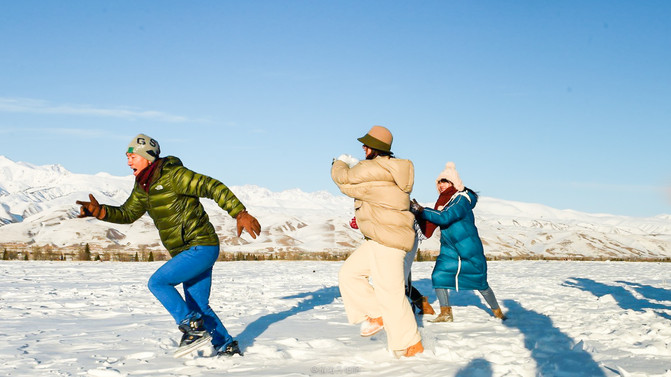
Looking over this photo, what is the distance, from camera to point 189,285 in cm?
532

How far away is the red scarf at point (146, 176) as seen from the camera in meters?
5.06

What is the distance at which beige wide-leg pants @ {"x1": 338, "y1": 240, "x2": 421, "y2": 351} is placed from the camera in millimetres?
5117

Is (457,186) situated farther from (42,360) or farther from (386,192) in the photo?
(42,360)

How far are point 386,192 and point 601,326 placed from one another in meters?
3.35

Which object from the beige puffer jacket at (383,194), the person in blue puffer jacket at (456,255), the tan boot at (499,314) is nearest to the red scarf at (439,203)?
the person in blue puffer jacket at (456,255)

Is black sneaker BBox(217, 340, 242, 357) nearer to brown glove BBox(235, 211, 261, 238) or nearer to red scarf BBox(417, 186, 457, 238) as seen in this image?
brown glove BBox(235, 211, 261, 238)

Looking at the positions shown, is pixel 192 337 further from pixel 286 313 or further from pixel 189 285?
pixel 286 313

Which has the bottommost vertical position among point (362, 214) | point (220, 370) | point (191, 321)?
point (220, 370)

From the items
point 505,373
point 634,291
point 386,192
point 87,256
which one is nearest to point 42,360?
point 386,192

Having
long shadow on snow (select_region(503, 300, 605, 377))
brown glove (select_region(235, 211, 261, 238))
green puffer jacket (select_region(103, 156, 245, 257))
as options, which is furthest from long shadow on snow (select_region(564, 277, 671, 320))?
green puffer jacket (select_region(103, 156, 245, 257))

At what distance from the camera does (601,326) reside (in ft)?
22.1

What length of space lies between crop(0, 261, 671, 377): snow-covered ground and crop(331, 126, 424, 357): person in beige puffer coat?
0.95ft

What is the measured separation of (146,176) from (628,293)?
30.1ft

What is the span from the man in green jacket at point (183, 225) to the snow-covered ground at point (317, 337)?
1.03 feet
